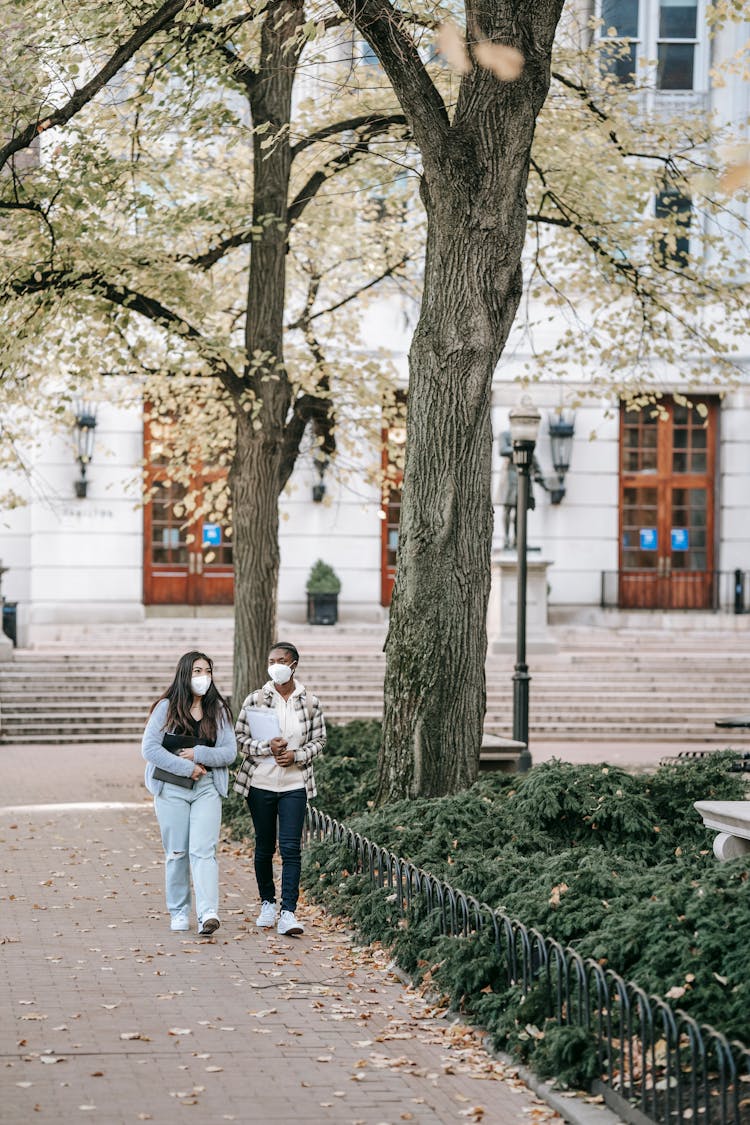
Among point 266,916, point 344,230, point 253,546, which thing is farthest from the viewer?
point 344,230

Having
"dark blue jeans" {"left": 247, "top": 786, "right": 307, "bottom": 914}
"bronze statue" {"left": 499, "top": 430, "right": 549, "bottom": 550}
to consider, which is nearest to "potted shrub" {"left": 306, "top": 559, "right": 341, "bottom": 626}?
"bronze statue" {"left": 499, "top": 430, "right": 549, "bottom": 550}

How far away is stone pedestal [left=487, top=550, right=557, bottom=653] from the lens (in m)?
27.8

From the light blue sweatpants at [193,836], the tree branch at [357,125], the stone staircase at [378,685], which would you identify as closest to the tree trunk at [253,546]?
the tree branch at [357,125]

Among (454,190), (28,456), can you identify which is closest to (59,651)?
(28,456)

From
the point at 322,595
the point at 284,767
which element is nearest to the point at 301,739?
the point at 284,767

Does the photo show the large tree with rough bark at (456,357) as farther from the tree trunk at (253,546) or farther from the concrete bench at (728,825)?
the tree trunk at (253,546)

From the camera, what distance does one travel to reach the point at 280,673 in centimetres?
932

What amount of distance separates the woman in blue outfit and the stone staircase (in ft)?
43.4

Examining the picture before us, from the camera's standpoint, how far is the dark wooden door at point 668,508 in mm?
32688

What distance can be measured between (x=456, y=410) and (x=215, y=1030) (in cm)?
539

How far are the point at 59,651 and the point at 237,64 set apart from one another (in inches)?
584

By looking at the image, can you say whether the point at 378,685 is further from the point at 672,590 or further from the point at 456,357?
the point at 456,357

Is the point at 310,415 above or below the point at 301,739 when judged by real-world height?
above

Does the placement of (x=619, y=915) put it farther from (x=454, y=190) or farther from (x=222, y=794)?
(x=454, y=190)
